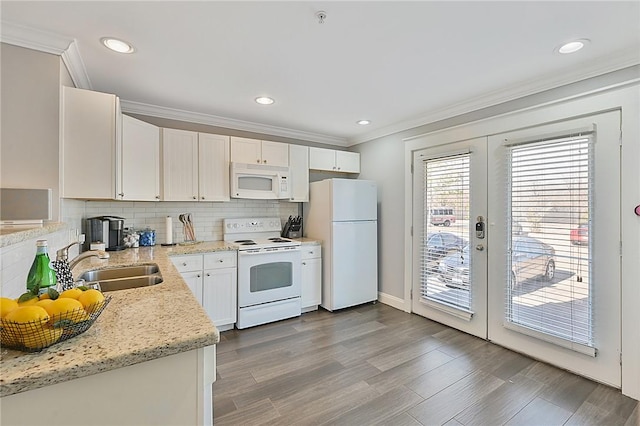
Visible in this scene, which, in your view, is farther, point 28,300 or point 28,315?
point 28,300

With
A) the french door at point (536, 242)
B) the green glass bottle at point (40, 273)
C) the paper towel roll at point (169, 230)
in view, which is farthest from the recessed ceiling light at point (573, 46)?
the paper towel roll at point (169, 230)

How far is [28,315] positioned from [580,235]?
125 inches

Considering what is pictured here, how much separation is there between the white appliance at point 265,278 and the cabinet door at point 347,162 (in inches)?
54.5

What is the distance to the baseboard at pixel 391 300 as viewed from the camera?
12.6 ft

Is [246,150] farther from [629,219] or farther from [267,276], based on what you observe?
[629,219]

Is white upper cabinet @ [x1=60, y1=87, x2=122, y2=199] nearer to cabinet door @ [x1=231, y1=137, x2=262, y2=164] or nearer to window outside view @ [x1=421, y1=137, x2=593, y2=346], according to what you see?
cabinet door @ [x1=231, y1=137, x2=262, y2=164]

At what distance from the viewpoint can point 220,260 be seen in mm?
3111

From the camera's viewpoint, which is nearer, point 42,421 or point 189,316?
Result: point 42,421

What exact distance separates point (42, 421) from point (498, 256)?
10.4 feet

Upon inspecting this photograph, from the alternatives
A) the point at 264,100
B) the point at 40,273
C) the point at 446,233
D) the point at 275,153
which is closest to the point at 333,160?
the point at 275,153

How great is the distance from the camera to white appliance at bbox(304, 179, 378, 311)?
12.2 ft

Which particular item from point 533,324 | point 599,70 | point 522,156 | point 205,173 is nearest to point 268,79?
point 205,173

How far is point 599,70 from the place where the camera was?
2205 mm

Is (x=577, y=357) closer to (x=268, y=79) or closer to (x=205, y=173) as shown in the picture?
(x=268, y=79)
